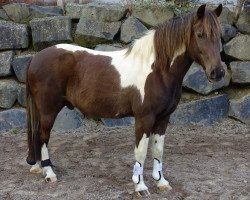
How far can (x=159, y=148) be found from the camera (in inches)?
143

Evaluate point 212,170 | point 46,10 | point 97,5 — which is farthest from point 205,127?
point 46,10

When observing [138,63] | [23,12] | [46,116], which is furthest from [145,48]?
[23,12]

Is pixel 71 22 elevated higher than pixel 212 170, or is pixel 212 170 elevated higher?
pixel 71 22

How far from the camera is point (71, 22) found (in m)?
5.89

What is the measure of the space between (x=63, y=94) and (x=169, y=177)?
1288 mm

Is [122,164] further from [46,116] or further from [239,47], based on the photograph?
[239,47]

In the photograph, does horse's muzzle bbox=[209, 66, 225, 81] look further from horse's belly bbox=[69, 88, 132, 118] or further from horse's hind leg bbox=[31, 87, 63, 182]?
horse's hind leg bbox=[31, 87, 63, 182]

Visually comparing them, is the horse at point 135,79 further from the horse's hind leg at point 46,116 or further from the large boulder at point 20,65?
the large boulder at point 20,65

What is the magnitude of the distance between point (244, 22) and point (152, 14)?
1.28 meters

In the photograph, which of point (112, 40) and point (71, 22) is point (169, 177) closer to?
point (112, 40)

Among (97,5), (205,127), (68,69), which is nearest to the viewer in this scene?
(68,69)

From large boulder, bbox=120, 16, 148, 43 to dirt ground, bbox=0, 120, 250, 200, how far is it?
4.18 ft

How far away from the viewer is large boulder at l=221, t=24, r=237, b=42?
5625mm

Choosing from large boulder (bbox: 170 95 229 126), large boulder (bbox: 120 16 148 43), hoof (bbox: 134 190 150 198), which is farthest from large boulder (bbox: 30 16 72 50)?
hoof (bbox: 134 190 150 198)
